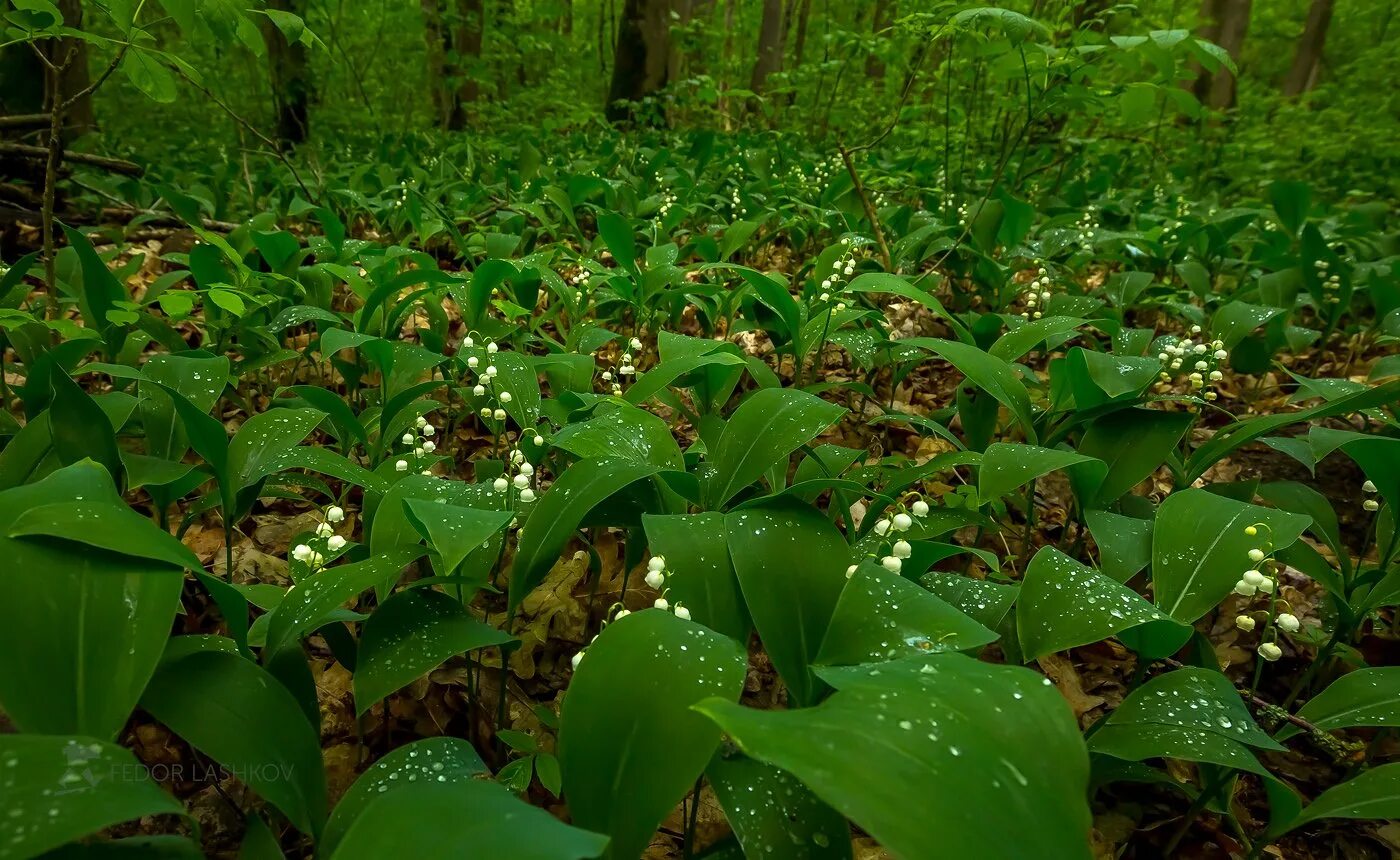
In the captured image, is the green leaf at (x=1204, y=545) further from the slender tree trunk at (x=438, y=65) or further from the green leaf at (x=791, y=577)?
the slender tree trunk at (x=438, y=65)

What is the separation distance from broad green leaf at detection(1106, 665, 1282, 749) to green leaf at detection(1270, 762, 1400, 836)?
12cm

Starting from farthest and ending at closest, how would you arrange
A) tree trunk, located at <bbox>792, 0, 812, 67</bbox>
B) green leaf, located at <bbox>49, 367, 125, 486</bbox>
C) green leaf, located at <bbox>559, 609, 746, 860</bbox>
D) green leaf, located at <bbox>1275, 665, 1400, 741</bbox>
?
tree trunk, located at <bbox>792, 0, 812, 67</bbox> → green leaf, located at <bbox>49, 367, 125, 486</bbox> → green leaf, located at <bbox>1275, 665, 1400, 741</bbox> → green leaf, located at <bbox>559, 609, 746, 860</bbox>

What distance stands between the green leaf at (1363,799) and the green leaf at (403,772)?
136cm

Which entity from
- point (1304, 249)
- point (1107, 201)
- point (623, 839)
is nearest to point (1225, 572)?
point (623, 839)

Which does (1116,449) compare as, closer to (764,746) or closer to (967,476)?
(967,476)

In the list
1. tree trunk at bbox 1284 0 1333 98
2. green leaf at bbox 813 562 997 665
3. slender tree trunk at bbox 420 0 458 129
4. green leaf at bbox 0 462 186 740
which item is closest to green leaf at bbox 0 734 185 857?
green leaf at bbox 0 462 186 740

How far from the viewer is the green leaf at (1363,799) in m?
1.17

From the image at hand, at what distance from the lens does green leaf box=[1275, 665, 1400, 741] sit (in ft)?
4.27

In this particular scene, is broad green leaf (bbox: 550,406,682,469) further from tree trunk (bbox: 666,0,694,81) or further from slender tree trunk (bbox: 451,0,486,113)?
tree trunk (bbox: 666,0,694,81)

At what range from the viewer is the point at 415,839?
75 centimetres

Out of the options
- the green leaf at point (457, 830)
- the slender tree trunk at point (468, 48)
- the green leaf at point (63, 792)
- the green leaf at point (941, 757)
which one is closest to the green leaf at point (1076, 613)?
the green leaf at point (941, 757)

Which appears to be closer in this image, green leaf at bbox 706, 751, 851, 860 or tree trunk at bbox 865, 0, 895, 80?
green leaf at bbox 706, 751, 851, 860

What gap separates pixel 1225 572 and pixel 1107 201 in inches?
191

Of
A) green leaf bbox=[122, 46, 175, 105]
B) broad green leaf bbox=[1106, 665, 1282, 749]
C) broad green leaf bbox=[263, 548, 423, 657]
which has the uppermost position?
green leaf bbox=[122, 46, 175, 105]
